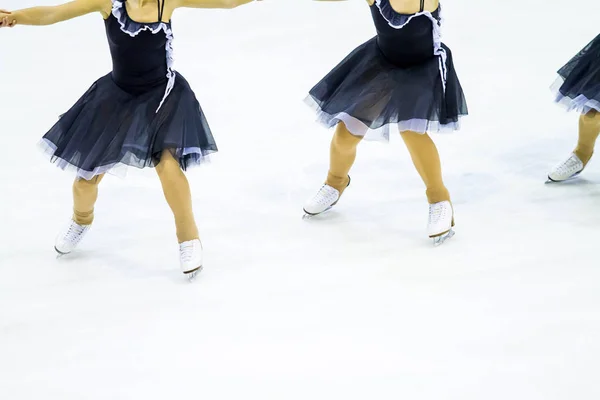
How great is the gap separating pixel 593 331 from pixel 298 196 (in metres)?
1.23

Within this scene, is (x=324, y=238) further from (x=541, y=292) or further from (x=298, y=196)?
(x=541, y=292)

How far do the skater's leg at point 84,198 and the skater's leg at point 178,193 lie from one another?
0.23 metres

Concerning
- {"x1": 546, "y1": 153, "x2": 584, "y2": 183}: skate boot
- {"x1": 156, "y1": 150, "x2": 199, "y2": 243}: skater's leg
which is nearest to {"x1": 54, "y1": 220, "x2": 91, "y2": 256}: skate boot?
{"x1": 156, "y1": 150, "x2": 199, "y2": 243}: skater's leg

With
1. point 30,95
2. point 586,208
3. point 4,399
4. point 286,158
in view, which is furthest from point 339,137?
point 30,95

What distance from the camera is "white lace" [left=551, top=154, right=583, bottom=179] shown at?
3.32 metres

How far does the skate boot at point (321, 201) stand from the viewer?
3.13 metres

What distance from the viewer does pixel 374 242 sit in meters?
2.97

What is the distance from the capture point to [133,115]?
2.69 metres

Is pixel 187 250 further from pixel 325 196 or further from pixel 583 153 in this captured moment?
pixel 583 153

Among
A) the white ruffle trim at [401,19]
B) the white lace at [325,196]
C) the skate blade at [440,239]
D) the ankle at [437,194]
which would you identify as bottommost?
the skate blade at [440,239]

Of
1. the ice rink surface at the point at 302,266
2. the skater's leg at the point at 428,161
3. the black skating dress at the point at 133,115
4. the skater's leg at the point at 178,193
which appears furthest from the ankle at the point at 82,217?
the skater's leg at the point at 428,161

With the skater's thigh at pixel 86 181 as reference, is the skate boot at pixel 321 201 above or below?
below

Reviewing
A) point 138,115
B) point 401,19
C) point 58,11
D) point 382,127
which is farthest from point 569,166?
point 58,11

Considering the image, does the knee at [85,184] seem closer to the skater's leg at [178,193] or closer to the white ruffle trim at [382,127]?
the skater's leg at [178,193]
